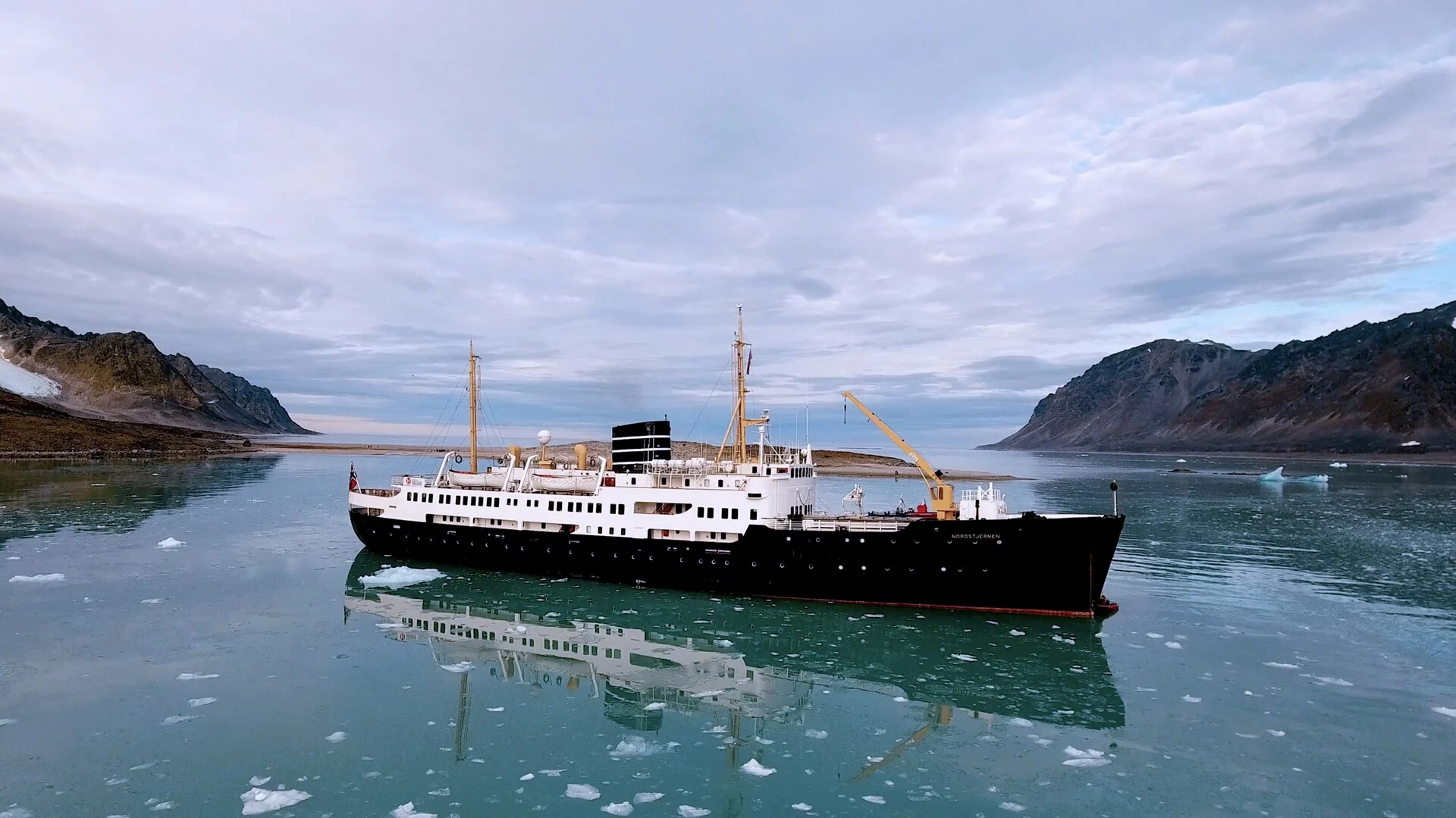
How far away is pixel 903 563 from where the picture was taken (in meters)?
27.7

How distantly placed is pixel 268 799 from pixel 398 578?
2074 cm

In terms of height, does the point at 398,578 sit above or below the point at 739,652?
above

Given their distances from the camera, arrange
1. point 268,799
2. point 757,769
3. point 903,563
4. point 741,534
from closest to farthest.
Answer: point 268,799, point 757,769, point 903,563, point 741,534

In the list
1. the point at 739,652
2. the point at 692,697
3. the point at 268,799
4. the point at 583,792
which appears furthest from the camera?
the point at 739,652

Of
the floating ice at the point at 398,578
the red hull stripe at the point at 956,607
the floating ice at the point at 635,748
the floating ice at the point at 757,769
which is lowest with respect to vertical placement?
the floating ice at the point at 757,769

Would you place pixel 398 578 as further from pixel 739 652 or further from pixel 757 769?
pixel 757 769

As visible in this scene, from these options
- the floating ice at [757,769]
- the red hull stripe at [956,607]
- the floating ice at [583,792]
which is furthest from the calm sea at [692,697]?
the red hull stripe at [956,607]

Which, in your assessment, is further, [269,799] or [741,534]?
[741,534]

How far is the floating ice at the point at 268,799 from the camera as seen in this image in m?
13.0

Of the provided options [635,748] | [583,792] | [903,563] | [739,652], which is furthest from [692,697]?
[903,563]

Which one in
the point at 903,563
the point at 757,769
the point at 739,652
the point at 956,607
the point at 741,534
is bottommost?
the point at 757,769

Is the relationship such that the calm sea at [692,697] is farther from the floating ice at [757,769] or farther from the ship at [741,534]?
the ship at [741,534]

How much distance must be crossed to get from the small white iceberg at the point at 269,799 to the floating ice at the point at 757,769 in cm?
854

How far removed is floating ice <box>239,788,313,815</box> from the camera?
514 inches
